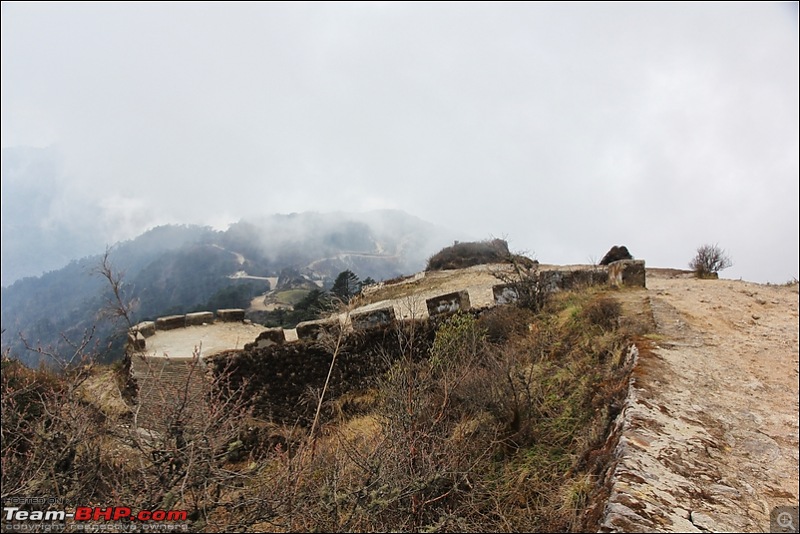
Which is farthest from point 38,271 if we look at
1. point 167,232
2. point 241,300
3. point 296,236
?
point 241,300

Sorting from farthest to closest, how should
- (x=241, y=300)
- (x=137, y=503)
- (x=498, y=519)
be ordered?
1. (x=241, y=300)
2. (x=498, y=519)
3. (x=137, y=503)

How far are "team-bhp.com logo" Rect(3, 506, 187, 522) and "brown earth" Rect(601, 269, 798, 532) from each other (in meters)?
2.35

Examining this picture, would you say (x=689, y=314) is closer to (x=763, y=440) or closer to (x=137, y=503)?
(x=763, y=440)

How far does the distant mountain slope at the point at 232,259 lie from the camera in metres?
42.1

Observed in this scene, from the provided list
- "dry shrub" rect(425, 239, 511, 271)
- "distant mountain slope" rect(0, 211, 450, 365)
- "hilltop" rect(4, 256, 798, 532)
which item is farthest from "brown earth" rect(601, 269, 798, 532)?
"distant mountain slope" rect(0, 211, 450, 365)

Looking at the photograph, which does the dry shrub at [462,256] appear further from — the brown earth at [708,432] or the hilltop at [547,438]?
the brown earth at [708,432]

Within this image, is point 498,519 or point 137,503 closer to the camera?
point 137,503

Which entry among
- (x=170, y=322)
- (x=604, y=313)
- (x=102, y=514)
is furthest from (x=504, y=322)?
(x=170, y=322)

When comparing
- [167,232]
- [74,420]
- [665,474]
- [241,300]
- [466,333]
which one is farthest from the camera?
[167,232]

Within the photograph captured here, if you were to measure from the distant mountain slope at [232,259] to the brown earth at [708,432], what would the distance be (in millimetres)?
31539

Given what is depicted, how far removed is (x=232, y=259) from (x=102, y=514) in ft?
182

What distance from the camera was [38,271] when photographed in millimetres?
63531

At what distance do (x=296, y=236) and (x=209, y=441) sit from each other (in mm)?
59910

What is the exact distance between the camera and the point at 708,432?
3.03m
